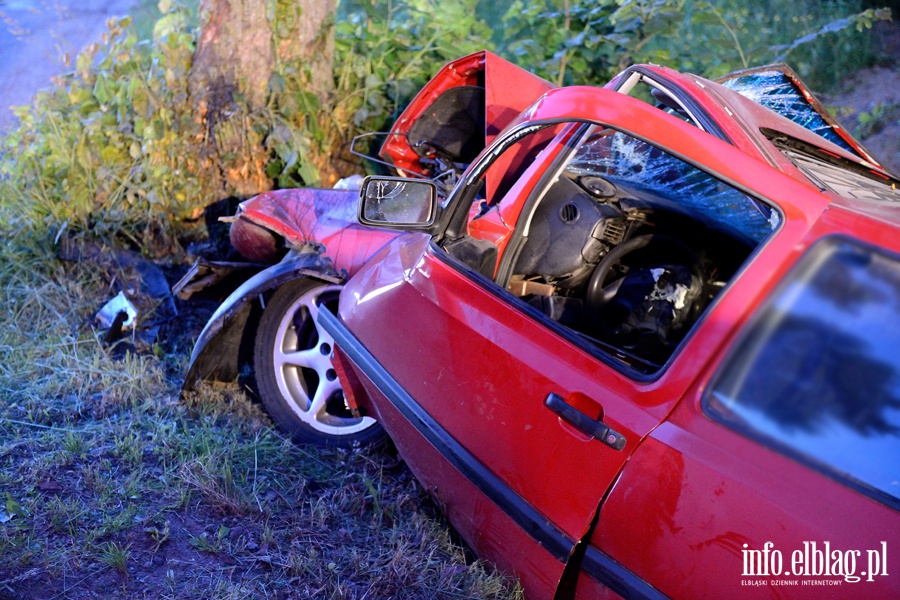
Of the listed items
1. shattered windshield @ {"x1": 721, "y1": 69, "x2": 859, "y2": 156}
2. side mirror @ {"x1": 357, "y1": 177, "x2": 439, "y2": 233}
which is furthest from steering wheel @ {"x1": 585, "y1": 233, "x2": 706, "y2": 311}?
shattered windshield @ {"x1": 721, "y1": 69, "x2": 859, "y2": 156}

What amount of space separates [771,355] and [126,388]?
10.5 feet

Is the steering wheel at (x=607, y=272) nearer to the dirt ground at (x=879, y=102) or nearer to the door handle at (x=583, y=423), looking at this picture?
the door handle at (x=583, y=423)

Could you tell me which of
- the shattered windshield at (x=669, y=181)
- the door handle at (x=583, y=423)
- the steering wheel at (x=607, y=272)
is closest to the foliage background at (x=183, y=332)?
the door handle at (x=583, y=423)

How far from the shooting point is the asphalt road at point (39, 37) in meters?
5.63

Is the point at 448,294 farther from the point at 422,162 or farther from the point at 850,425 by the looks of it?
the point at 422,162

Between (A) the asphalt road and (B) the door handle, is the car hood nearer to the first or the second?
(B) the door handle

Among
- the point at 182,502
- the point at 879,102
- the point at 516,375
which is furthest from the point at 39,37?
the point at 879,102

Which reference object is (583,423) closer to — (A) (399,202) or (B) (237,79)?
(A) (399,202)

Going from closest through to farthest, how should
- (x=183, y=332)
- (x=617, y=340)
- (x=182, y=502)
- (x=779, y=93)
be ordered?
(x=617, y=340) → (x=182, y=502) → (x=779, y=93) → (x=183, y=332)

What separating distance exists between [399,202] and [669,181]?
1.08 metres

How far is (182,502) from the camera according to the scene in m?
2.92

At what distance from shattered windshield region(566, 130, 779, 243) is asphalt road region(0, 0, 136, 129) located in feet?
13.4

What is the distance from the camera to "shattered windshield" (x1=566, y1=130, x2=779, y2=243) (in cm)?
261

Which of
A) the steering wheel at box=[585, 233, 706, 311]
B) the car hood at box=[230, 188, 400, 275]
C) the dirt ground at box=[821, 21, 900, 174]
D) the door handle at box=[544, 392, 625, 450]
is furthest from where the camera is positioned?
the dirt ground at box=[821, 21, 900, 174]
